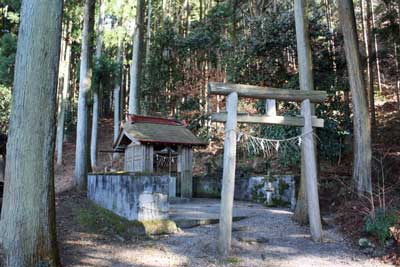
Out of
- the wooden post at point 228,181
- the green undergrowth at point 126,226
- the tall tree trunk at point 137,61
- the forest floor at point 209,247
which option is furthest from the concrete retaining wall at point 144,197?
the tall tree trunk at point 137,61

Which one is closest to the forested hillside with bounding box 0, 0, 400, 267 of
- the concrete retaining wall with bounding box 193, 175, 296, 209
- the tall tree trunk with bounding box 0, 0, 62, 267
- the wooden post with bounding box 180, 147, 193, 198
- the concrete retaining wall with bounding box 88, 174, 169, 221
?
the tall tree trunk with bounding box 0, 0, 62, 267

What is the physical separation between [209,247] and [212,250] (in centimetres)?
14

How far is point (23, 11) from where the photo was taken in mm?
4906

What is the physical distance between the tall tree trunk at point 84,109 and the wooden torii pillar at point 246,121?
741 centimetres

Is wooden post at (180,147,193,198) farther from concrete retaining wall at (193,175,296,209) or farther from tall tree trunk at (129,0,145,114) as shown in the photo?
tall tree trunk at (129,0,145,114)

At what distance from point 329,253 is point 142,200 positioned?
3.93 m

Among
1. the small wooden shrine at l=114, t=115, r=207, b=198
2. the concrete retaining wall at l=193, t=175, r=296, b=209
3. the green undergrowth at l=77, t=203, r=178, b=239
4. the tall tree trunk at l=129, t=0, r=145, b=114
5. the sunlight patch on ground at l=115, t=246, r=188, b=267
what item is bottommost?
the sunlight patch on ground at l=115, t=246, r=188, b=267

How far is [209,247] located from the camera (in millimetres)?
6516

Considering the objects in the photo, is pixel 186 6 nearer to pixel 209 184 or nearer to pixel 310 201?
pixel 209 184

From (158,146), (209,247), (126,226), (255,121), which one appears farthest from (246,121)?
(158,146)

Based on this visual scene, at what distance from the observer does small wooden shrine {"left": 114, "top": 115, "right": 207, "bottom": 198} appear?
1288 cm

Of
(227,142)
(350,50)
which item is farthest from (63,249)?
(350,50)

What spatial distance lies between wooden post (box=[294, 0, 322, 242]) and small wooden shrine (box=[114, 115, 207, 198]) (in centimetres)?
622

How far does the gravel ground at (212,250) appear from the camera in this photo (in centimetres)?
574
